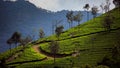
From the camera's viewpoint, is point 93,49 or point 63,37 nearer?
point 93,49

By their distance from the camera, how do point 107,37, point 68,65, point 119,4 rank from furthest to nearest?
point 119,4, point 107,37, point 68,65

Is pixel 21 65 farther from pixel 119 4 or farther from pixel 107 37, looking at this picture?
pixel 119 4

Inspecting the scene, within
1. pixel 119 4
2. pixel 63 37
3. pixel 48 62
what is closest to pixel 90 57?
pixel 48 62

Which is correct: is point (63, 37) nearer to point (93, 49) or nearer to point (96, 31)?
point (96, 31)

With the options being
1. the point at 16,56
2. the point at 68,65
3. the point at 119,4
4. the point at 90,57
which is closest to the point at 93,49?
the point at 90,57

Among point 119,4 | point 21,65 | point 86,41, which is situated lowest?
point 21,65

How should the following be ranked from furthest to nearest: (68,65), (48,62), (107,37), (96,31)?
(96,31), (107,37), (48,62), (68,65)

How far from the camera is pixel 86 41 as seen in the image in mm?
156375

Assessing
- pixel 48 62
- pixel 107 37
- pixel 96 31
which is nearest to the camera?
pixel 48 62

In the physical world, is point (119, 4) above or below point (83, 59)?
above

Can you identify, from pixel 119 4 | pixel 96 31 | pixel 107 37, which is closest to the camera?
pixel 107 37

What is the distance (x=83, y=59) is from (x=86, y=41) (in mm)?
33327

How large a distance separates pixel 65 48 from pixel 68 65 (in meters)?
33.1

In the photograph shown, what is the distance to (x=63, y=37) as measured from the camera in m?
186
